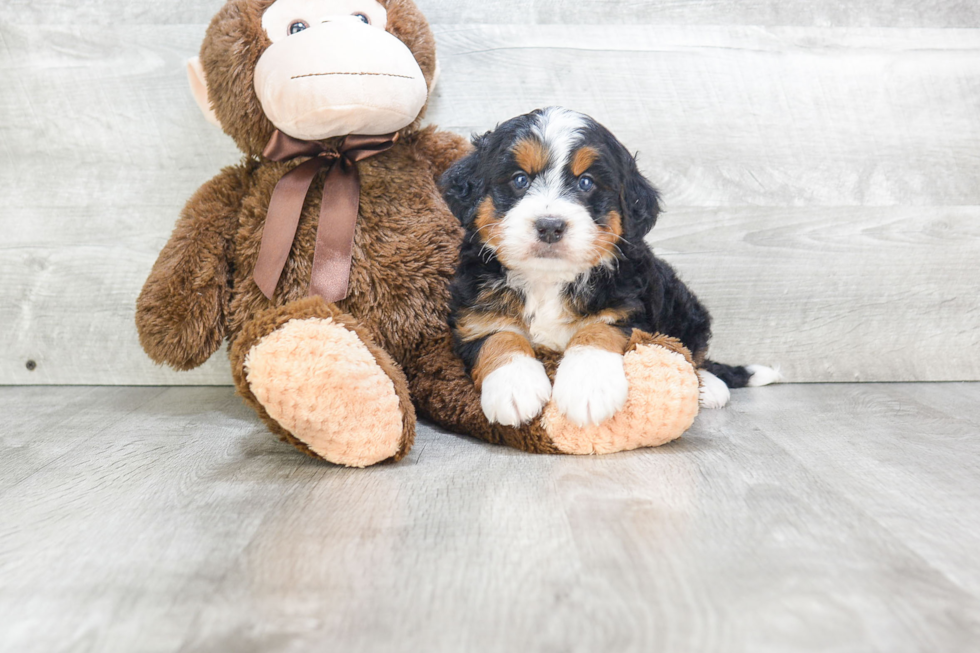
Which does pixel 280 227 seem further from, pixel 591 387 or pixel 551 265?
pixel 591 387

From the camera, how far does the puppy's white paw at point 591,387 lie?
1.68m

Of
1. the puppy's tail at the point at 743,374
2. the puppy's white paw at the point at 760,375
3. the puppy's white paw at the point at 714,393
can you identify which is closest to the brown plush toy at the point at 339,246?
the puppy's white paw at the point at 714,393

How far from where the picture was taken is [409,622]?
1087 mm

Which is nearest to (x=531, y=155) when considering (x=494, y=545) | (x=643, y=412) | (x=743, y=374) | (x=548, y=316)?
(x=548, y=316)

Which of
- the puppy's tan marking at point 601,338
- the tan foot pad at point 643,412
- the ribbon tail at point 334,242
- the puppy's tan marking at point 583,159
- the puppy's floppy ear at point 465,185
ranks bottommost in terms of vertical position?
the tan foot pad at point 643,412

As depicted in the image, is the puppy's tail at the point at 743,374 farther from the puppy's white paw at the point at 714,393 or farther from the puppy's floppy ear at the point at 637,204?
the puppy's floppy ear at the point at 637,204

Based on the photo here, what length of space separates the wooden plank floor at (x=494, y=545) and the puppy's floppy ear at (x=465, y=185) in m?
0.56

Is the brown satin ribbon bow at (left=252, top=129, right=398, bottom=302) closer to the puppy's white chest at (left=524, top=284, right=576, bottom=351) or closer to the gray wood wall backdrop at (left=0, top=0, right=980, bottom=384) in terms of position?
the puppy's white chest at (left=524, top=284, right=576, bottom=351)

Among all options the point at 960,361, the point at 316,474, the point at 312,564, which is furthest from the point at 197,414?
the point at 960,361

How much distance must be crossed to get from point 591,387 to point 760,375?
116 centimetres

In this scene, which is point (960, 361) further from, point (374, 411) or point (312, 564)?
point (312, 564)

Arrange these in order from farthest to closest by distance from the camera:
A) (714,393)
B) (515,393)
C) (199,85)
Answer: (714,393) → (199,85) → (515,393)

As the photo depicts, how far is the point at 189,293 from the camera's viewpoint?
1.97 m

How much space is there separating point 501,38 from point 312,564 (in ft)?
6.23
